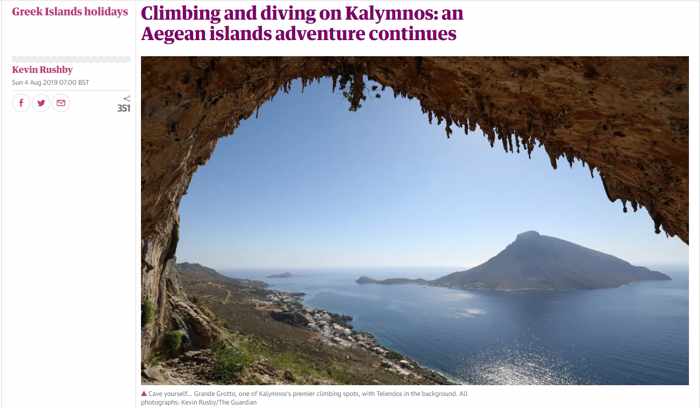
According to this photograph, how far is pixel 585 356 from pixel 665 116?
55.0 m

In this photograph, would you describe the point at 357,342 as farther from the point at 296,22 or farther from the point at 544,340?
the point at 296,22

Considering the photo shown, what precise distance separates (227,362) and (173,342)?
266 cm

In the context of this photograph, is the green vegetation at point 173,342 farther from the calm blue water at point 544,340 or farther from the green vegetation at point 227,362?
the calm blue water at point 544,340

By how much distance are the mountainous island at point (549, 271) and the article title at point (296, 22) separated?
149581 mm

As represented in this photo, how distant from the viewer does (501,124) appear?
658 centimetres

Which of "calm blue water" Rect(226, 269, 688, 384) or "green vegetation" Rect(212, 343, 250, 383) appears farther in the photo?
"calm blue water" Rect(226, 269, 688, 384)

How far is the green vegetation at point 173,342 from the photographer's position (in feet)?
42.5

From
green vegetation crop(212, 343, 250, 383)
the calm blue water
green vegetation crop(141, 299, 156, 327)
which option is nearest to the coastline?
the calm blue water

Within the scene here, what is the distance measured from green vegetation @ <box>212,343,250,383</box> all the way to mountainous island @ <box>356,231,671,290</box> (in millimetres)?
142408

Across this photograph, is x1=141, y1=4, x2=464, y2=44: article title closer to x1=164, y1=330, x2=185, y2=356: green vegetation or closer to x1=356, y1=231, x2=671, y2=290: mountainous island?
x1=164, y1=330, x2=185, y2=356: green vegetation

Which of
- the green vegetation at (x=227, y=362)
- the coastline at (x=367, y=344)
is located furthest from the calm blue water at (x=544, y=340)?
the green vegetation at (x=227, y=362)

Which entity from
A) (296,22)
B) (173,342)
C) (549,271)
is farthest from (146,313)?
(549,271)

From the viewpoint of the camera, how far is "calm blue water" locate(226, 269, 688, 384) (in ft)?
127

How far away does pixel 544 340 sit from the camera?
172ft
